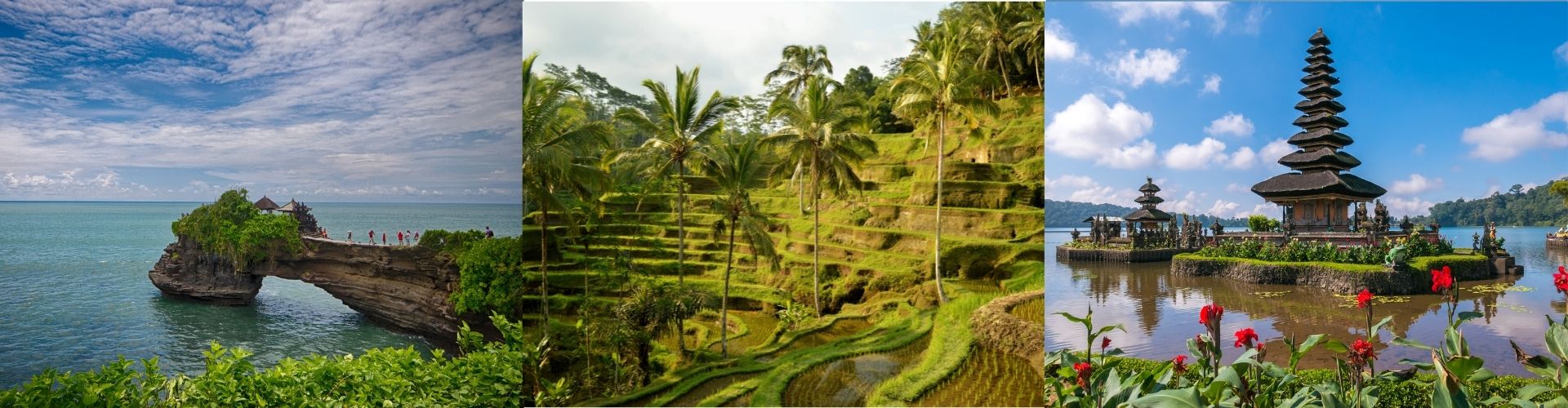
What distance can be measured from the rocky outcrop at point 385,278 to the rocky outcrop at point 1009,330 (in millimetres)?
3465

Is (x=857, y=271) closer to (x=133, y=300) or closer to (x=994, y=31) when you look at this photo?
(x=994, y=31)

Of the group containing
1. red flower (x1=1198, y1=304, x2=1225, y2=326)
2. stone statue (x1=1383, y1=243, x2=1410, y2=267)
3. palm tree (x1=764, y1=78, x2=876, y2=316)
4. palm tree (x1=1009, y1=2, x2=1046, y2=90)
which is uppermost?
palm tree (x1=1009, y1=2, x2=1046, y2=90)

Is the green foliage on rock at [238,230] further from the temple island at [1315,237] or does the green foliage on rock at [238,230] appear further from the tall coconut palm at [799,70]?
the temple island at [1315,237]

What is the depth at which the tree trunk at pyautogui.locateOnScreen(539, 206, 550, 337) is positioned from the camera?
16.4 feet

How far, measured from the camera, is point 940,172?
15.4ft

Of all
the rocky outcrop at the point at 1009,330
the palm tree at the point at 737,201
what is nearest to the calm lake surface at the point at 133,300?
the palm tree at the point at 737,201

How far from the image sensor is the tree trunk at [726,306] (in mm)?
4887

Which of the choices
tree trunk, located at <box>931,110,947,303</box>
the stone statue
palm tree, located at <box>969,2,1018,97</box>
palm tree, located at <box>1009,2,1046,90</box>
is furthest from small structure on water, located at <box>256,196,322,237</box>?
the stone statue

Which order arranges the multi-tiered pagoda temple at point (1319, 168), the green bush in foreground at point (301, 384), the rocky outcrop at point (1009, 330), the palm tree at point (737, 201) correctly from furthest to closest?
the palm tree at point (737, 201), the rocky outcrop at point (1009, 330), the multi-tiered pagoda temple at point (1319, 168), the green bush in foreground at point (301, 384)

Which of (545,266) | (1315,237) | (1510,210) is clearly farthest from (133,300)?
(1510,210)

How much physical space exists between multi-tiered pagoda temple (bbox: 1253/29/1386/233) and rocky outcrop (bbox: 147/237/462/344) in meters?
5.29

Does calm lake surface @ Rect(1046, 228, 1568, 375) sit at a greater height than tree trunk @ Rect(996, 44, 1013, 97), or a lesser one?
lesser

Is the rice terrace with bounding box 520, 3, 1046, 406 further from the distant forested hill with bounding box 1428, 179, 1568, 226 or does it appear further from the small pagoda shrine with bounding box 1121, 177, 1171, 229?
the distant forested hill with bounding box 1428, 179, 1568, 226

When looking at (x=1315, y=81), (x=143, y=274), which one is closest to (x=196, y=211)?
(x=143, y=274)
